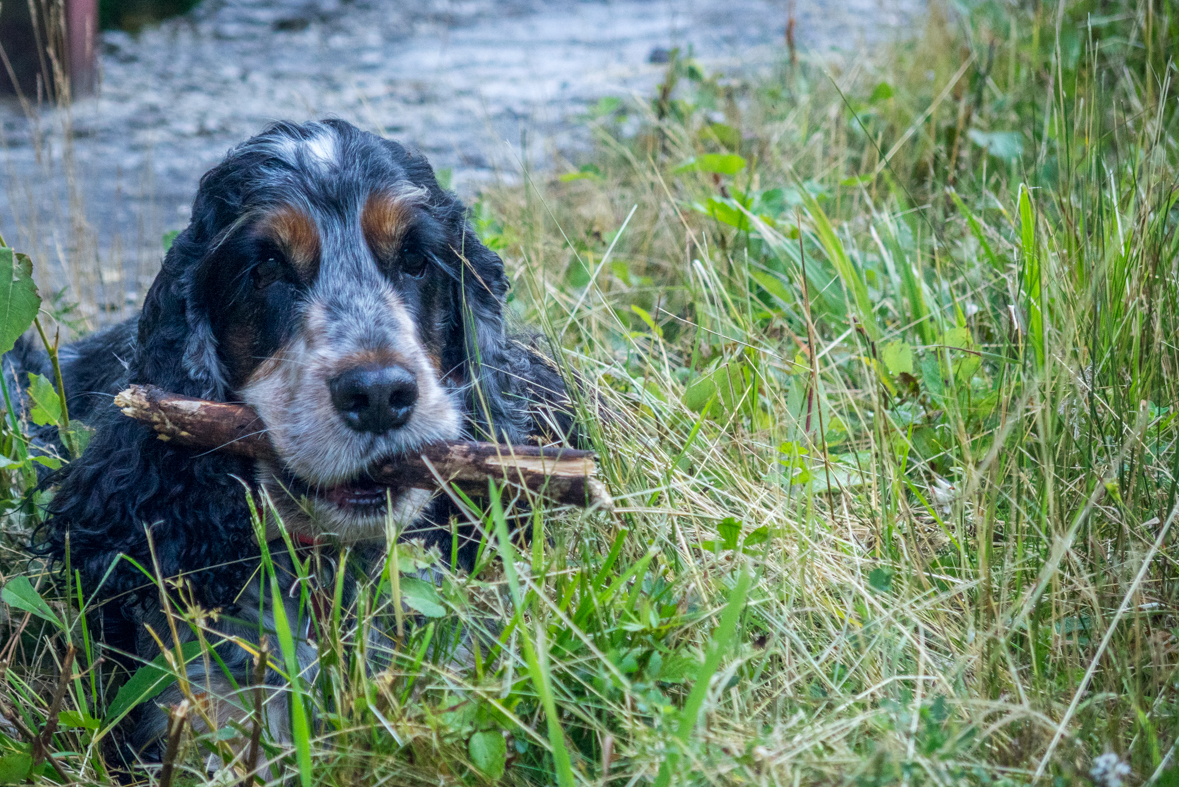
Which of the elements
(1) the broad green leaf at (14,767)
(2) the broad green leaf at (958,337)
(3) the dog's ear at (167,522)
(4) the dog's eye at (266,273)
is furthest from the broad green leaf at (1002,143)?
(1) the broad green leaf at (14,767)

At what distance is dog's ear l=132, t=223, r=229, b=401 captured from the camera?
8.46 feet

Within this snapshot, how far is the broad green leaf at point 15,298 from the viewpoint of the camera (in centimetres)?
237

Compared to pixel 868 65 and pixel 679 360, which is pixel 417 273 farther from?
pixel 868 65

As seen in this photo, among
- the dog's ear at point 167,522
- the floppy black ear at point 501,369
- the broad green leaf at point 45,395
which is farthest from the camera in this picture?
the floppy black ear at point 501,369

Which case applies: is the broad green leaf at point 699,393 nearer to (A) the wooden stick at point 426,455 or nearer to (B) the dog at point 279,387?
(B) the dog at point 279,387

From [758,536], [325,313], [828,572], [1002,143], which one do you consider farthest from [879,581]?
[1002,143]

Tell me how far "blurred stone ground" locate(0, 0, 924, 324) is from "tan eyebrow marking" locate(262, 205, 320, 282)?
1569 mm

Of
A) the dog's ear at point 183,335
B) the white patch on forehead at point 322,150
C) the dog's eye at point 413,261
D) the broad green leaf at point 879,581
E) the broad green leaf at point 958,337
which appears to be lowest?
the broad green leaf at point 879,581

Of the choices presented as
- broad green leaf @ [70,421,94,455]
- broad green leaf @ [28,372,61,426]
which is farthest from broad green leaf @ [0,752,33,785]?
broad green leaf @ [70,421,94,455]

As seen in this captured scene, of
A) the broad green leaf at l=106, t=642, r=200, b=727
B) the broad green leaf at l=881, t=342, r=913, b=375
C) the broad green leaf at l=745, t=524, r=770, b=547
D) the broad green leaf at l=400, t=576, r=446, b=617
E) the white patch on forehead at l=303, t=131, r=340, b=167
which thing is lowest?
the broad green leaf at l=106, t=642, r=200, b=727

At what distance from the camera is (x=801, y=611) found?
7.09 ft

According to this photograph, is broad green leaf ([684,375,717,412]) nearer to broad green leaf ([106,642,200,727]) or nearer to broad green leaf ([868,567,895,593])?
broad green leaf ([868,567,895,593])

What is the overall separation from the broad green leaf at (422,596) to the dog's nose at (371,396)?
37 cm

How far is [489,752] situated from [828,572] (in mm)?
842
